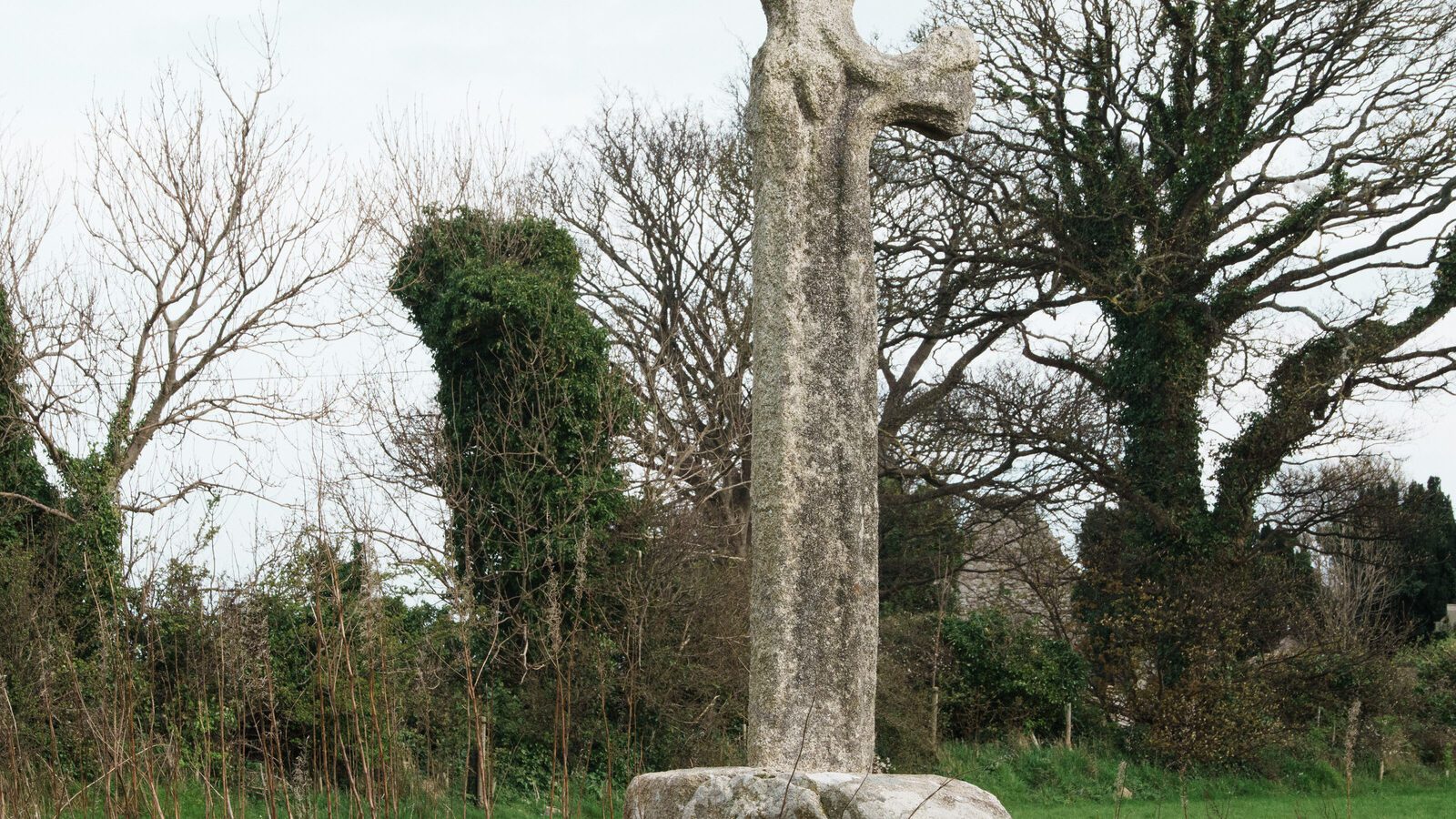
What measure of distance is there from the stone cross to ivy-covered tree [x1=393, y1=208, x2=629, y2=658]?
35.0ft

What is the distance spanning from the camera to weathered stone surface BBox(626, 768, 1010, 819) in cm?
318

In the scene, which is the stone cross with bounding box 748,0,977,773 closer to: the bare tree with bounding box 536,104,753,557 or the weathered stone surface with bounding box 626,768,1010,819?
the weathered stone surface with bounding box 626,768,1010,819

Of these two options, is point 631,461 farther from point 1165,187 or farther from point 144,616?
point 144,616

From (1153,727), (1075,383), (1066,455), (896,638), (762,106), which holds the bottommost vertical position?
(1153,727)

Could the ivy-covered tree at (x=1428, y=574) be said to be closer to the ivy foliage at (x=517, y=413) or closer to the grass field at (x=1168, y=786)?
the grass field at (x=1168, y=786)

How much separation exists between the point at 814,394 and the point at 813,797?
1509mm

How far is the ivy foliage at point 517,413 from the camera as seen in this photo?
15461 millimetres

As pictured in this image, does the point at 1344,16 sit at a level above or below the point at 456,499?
above

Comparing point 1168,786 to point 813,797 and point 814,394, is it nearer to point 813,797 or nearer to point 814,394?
point 814,394

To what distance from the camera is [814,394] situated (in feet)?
14.3

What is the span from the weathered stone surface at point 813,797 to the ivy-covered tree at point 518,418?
1155 cm

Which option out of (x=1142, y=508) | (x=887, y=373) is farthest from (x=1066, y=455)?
(x=887, y=373)

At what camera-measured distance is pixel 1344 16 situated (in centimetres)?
1952

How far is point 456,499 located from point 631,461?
278cm
